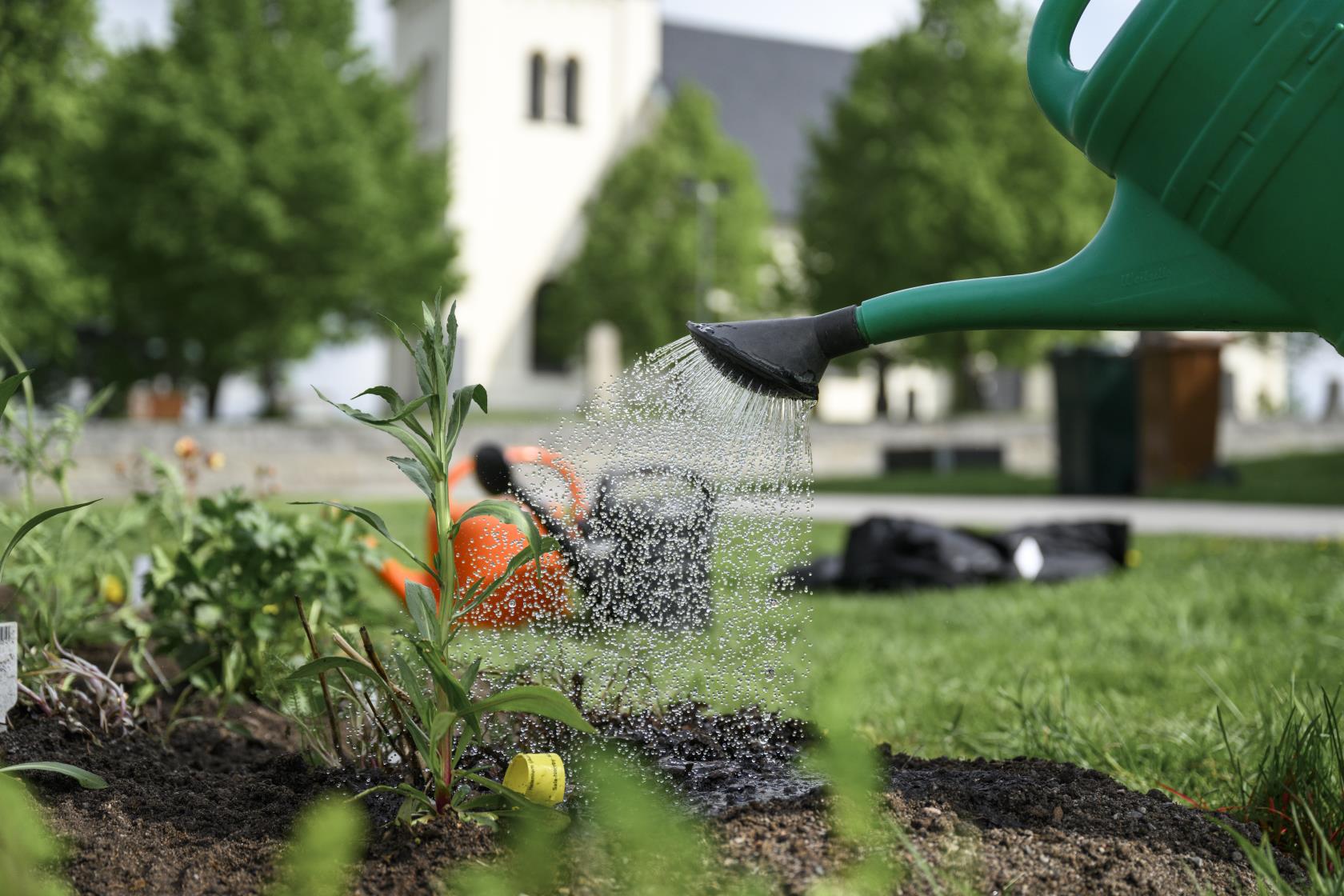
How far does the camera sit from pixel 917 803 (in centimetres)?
174

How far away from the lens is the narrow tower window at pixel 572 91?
35.7 meters

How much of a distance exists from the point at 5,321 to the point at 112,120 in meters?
6.15

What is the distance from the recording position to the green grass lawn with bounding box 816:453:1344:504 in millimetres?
12078

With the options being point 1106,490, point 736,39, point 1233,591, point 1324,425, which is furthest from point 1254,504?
point 736,39

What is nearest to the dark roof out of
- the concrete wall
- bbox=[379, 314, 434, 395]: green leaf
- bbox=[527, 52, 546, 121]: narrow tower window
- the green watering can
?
bbox=[527, 52, 546, 121]: narrow tower window

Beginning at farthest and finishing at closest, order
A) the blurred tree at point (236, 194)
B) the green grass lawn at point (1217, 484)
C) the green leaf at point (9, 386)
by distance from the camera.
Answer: the blurred tree at point (236, 194) → the green grass lawn at point (1217, 484) → the green leaf at point (9, 386)

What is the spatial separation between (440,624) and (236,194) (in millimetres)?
21124

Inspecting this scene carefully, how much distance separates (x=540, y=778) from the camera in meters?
1.70

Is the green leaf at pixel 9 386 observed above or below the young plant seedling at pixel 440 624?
above

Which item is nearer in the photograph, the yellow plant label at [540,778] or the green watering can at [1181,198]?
the green watering can at [1181,198]

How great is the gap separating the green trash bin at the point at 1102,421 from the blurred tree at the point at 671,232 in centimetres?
1704

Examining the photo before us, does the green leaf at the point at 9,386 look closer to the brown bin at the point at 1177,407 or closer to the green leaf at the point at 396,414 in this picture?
the green leaf at the point at 396,414

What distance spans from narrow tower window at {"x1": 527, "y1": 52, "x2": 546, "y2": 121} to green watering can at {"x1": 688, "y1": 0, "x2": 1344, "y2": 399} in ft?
114

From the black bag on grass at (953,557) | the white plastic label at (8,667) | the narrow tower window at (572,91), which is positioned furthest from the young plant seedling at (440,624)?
the narrow tower window at (572,91)
